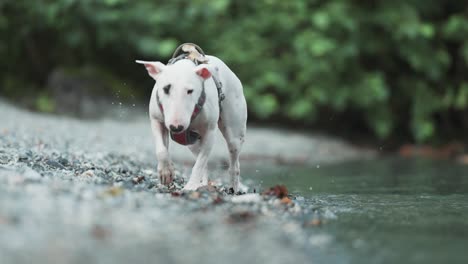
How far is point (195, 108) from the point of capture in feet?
15.3

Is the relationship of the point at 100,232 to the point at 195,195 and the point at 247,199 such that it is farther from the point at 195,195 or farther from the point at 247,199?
the point at 247,199

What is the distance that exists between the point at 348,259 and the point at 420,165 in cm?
755

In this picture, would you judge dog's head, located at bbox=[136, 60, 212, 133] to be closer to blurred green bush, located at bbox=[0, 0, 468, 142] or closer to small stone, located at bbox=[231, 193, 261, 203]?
small stone, located at bbox=[231, 193, 261, 203]

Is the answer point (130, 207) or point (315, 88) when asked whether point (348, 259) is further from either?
point (315, 88)

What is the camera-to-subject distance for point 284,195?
15.2ft

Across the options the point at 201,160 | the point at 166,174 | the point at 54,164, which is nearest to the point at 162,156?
the point at 166,174

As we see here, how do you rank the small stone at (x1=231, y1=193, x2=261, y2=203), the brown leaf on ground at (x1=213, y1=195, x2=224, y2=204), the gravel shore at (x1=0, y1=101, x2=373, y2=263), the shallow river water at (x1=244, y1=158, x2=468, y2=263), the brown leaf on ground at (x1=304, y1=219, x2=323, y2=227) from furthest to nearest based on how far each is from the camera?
the small stone at (x1=231, y1=193, x2=261, y2=203), the brown leaf on ground at (x1=213, y1=195, x2=224, y2=204), the brown leaf on ground at (x1=304, y1=219, x2=323, y2=227), the shallow river water at (x1=244, y1=158, x2=468, y2=263), the gravel shore at (x1=0, y1=101, x2=373, y2=263)

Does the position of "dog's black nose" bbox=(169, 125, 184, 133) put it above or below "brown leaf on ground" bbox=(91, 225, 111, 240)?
above

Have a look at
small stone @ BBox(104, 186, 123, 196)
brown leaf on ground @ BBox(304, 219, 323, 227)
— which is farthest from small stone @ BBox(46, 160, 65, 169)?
brown leaf on ground @ BBox(304, 219, 323, 227)

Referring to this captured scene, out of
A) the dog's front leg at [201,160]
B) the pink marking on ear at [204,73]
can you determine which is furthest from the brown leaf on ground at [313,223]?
the pink marking on ear at [204,73]

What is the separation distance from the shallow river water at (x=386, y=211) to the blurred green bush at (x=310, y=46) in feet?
16.8

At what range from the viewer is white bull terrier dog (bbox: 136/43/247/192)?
177 inches

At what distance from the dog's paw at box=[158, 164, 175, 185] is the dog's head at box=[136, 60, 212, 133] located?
46 centimetres

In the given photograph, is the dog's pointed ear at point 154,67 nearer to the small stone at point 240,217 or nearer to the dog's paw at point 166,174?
the dog's paw at point 166,174
